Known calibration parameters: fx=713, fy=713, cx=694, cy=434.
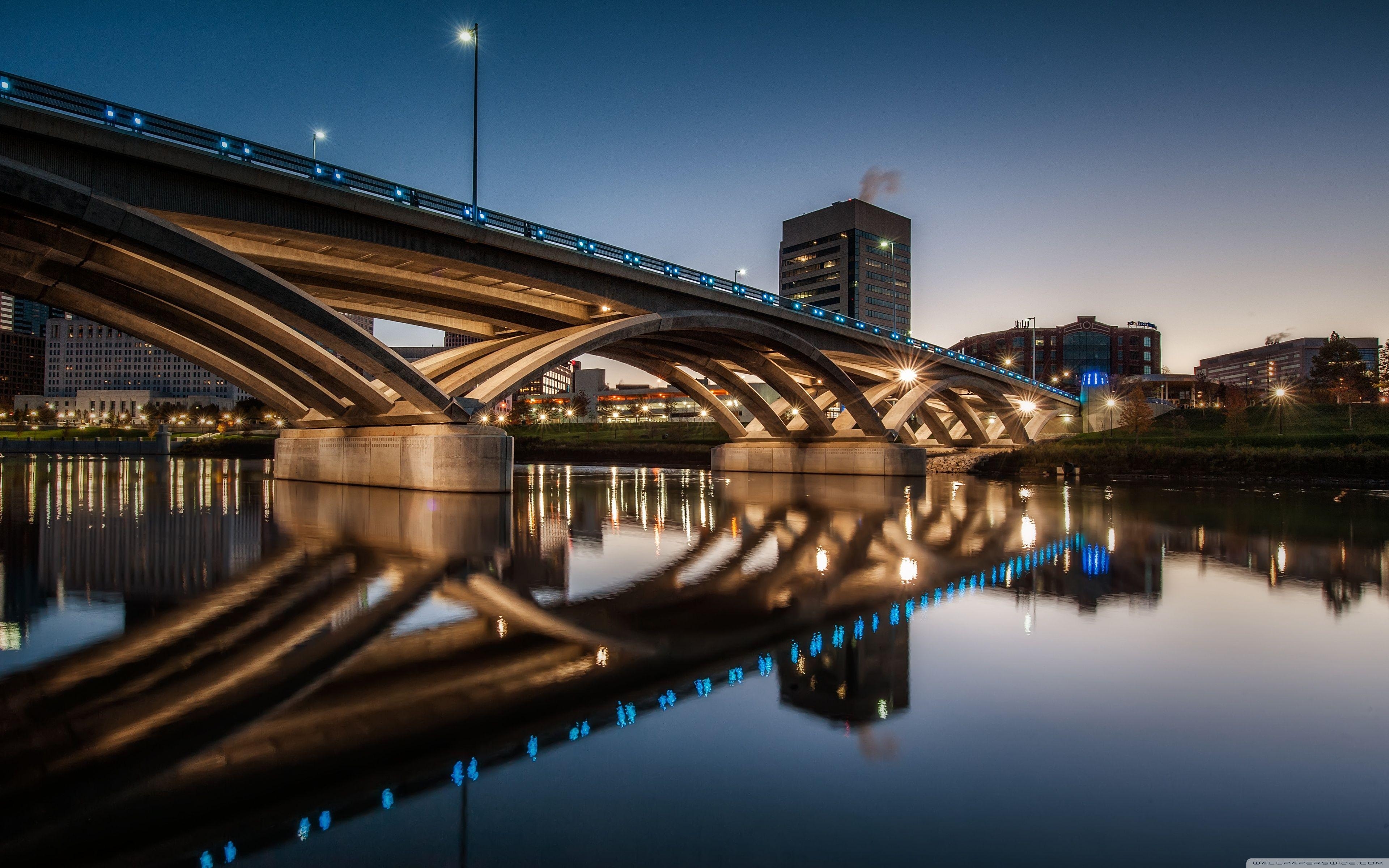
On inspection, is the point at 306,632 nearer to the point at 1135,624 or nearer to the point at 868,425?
the point at 1135,624

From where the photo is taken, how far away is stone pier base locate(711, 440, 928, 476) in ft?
147

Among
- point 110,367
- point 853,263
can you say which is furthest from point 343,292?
point 110,367

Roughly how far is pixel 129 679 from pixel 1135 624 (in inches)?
368

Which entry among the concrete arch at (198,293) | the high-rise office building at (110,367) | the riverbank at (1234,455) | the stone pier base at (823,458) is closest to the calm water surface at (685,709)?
the concrete arch at (198,293)

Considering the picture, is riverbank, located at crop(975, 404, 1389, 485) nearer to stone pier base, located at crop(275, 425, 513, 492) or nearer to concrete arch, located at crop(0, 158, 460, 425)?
stone pier base, located at crop(275, 425, 513, 492)

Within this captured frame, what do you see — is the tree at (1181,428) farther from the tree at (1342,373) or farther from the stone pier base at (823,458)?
the tree at (1342,373)

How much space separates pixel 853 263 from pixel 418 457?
12928cm

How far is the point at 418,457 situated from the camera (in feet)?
87.5

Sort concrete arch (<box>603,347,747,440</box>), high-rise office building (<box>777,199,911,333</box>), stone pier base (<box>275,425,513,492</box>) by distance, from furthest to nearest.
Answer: high-rise office building (<box>777,199,911,333</box>)
concrete arch (<box>603,347,747,440</box>)
stone pier base (<box>275,425,513,492</box>)

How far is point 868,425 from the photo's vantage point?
45.8 meters

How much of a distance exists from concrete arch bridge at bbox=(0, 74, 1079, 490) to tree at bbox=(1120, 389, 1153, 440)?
2293 centimetres

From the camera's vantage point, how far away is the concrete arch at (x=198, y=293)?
54.0 ft

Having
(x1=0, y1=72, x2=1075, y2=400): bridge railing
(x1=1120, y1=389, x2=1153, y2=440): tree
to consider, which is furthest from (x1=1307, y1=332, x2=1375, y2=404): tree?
(x1=0, y1=72, x2=1075, y2=400): bridge railing

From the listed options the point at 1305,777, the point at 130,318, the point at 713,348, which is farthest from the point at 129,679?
the point at 713,348
